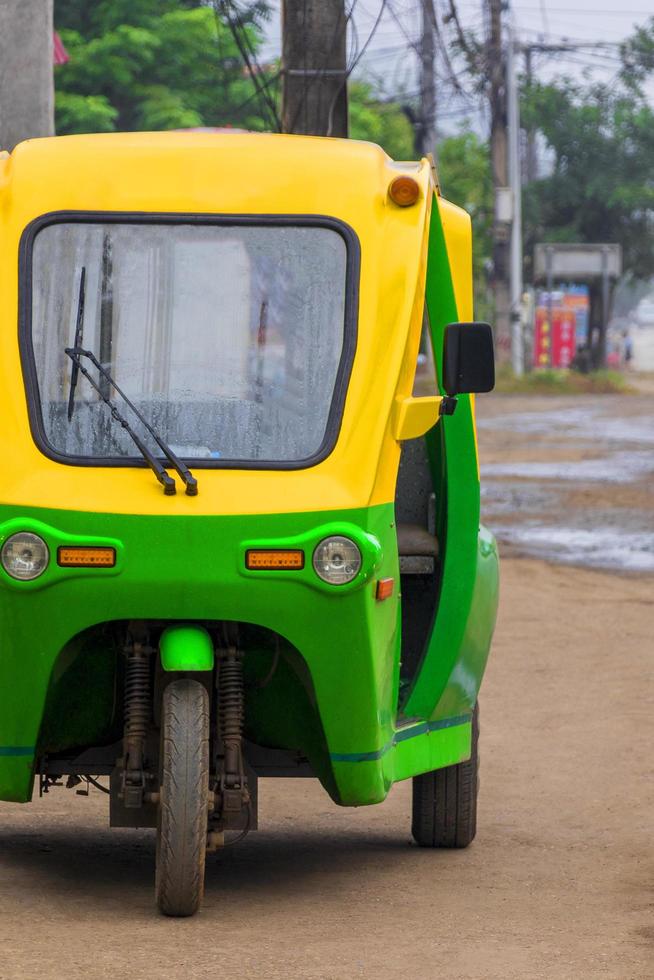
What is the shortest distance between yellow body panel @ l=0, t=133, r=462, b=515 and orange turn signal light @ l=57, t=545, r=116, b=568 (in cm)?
17

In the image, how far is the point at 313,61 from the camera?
556 inches

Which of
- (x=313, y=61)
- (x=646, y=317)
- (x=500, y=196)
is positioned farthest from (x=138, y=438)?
(x=646, y=317)

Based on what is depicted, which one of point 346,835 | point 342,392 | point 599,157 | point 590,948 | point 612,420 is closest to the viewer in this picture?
point 590,948

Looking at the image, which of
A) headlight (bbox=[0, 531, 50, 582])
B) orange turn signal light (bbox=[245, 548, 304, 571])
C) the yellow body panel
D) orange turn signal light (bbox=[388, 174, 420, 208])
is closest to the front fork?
orange turn signal light (bbox=[245, 548, 304, 571])

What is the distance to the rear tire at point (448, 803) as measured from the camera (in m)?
→ 7.49

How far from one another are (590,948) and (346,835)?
222cm

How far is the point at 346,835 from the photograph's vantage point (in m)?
7.93

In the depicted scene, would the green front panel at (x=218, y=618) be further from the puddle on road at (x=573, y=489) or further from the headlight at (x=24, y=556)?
the puddle on road at (x=573, y=489)

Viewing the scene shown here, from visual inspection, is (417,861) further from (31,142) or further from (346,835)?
(31,142)

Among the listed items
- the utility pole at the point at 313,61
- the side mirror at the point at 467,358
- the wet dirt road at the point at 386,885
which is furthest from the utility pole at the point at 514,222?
the side mirror at the point at 467,358

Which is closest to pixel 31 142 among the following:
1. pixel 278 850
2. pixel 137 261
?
pixel 137 261

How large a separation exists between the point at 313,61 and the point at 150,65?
32.0m

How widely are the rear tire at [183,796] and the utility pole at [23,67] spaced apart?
6754 millimetres

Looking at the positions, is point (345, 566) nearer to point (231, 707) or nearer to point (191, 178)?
point (231, 707)
